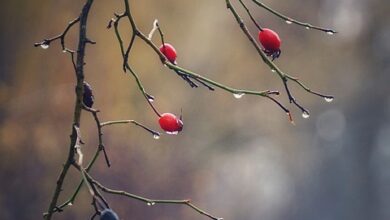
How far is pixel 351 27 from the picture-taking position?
18.9 feet

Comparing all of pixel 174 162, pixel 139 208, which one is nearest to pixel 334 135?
pixel 174 162

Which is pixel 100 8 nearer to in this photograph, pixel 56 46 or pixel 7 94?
pixel 56 46

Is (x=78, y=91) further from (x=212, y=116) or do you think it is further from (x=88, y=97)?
(x=212, y=116)

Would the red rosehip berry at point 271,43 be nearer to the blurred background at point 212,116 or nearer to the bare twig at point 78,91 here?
the bare twig at point 78,91

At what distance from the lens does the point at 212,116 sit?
5.08 meters

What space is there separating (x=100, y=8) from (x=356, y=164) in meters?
2.72

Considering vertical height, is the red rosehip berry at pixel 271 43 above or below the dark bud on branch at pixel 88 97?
above

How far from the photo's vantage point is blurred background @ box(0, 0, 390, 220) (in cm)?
359

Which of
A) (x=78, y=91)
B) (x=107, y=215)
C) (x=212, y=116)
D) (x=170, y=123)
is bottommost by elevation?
(x=107, y=215)

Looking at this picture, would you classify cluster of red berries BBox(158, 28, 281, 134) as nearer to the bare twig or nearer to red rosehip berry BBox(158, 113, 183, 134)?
red rosehip berry BBox(158, 113, 183, 134)

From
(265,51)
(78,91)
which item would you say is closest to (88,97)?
(78,91)

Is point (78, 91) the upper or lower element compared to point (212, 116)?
lower

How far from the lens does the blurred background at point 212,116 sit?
11.8ft

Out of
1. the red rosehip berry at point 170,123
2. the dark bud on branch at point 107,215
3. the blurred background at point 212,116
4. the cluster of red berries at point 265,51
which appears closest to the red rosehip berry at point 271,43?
the cluster of red berries at point 265,51
